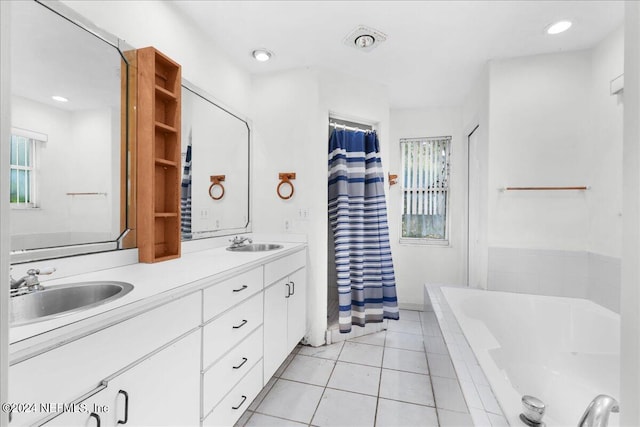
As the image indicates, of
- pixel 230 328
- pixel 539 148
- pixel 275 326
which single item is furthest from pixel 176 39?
pixel 539 148

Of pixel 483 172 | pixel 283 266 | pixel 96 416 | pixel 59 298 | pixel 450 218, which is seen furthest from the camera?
pixel 450 218

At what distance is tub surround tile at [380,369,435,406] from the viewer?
1805 mm

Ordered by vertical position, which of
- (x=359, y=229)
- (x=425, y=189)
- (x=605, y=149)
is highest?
(x=605, y=149)

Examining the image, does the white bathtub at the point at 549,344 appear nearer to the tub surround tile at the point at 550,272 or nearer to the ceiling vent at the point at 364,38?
the tub surround tile at the point at 550,272

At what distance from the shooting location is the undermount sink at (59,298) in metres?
0.97

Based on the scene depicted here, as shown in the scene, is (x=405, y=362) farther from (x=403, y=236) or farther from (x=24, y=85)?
(x=24, y=85)

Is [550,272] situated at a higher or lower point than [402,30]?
lower

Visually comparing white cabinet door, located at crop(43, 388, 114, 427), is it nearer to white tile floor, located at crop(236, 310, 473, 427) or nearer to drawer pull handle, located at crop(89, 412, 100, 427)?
drawer pull handle, located at crop(89, 412, 100, 427)

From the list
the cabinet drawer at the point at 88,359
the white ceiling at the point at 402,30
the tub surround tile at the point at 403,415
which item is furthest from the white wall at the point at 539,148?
the cabinet drawer at the point at 88,359

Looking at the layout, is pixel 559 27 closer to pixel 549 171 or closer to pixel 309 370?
pixel 549 171

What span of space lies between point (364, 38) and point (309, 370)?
2454mm

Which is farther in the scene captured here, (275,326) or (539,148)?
(539,148)

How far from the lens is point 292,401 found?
5.79ft

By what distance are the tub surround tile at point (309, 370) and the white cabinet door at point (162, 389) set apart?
0.99 metres
